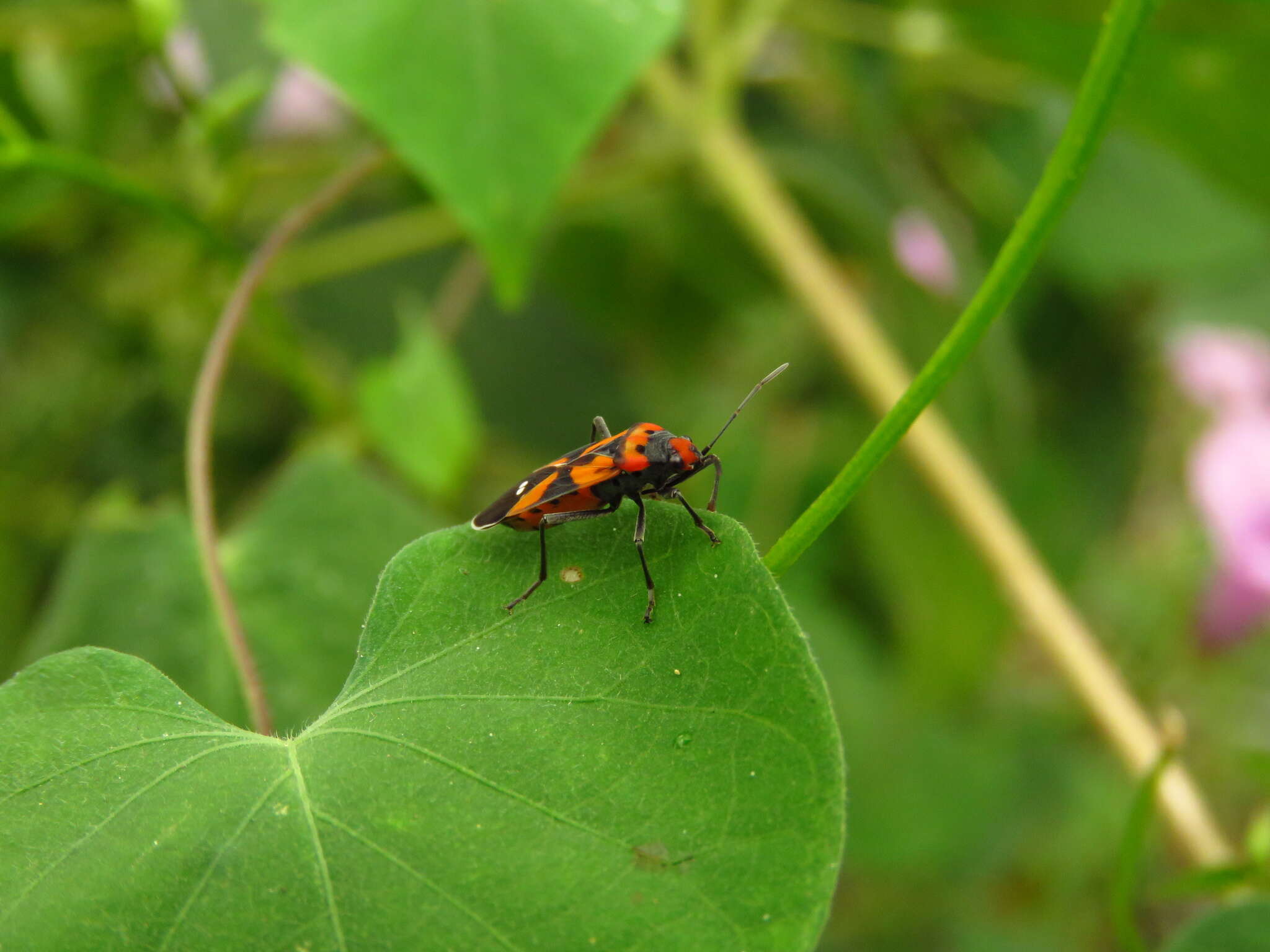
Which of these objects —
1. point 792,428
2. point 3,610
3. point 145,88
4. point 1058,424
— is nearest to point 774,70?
point 792,428

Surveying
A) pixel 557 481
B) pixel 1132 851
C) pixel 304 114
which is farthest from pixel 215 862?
pixel 304 114

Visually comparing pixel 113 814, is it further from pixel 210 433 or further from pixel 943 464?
pixel 943 464

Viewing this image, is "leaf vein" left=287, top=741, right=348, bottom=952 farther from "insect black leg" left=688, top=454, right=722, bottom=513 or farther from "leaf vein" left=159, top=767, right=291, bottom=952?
"insect black leg" left=688, top=454, right=722, bottom=513

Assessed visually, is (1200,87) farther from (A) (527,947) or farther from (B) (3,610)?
(B) (3,610)

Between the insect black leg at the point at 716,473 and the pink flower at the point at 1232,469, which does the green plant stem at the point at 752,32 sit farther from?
the pink flower at the point at 1232,469

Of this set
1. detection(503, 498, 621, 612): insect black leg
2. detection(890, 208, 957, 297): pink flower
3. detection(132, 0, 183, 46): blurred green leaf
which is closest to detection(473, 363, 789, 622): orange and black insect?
detection(503, 498, 621, 612): insect black leg

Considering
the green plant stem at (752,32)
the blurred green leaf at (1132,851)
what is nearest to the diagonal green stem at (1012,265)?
the blurred green leaf at (1132,851)
